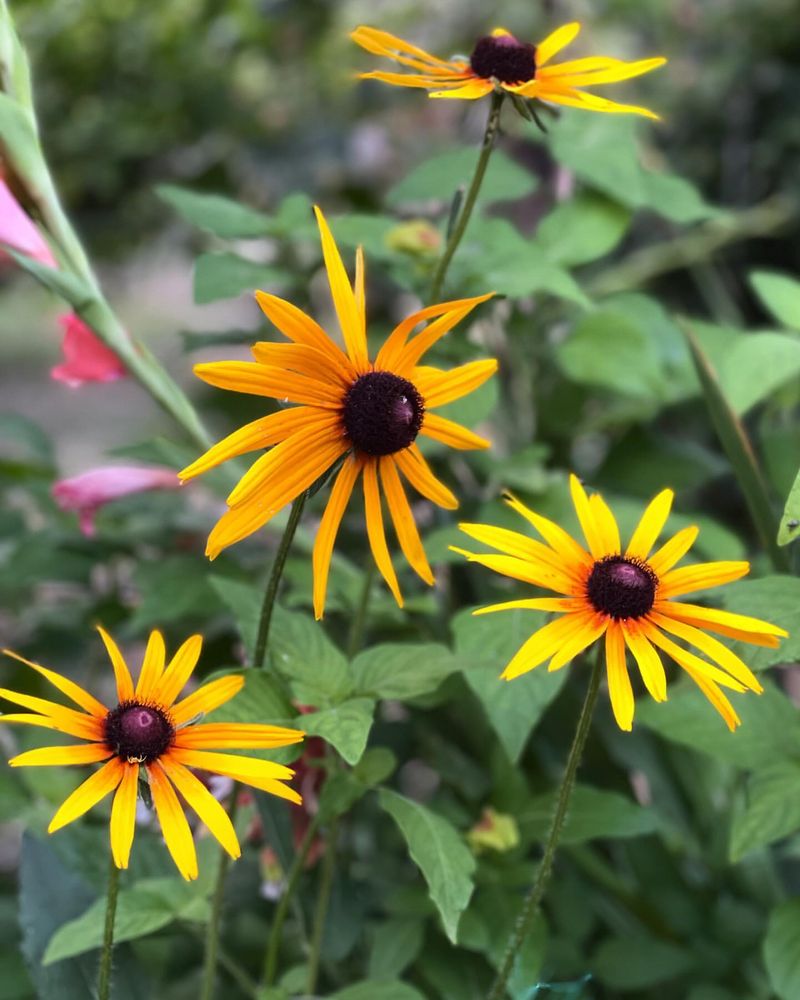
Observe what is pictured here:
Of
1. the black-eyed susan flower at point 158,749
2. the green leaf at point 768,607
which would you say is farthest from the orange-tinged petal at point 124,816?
the green leaf at point 768,607

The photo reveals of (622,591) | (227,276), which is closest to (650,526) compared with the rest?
(622,591)

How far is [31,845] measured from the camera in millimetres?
505

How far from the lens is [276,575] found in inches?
15.3

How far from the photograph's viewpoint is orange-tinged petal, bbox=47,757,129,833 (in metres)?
0.34

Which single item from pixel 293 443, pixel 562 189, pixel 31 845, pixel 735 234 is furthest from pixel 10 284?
pixel 293 443

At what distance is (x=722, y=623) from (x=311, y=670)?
0.52 feet

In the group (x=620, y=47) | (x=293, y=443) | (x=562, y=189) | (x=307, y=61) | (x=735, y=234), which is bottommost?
(x=293, y=443)

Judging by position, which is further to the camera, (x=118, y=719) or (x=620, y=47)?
(x=620, y=47)

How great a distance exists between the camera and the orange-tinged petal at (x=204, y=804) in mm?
350

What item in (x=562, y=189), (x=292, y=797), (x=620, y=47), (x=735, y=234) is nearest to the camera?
(x=292, y=797)

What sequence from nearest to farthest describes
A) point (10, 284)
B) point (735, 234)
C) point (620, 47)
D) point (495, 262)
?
point (495, 262), point (735, 234), point (10, 284), point (620, 47)

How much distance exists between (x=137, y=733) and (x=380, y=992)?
0.64 ft

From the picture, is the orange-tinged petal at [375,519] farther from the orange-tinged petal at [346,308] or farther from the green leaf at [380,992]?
the green leaf at [380,992]

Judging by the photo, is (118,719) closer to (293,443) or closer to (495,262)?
(293,443)
